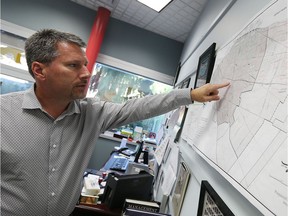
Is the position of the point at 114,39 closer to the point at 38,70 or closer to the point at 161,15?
the point at 161,15

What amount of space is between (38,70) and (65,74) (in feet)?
0.56

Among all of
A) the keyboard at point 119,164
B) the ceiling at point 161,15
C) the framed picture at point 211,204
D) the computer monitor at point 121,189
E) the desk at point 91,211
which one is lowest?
the desk at point 91,211

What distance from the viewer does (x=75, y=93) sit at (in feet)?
3.51

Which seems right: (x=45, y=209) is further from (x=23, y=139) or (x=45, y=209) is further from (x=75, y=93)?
(x=75, y=93)

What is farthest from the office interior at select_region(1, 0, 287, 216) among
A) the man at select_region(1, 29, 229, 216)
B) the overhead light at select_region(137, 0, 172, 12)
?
the man at select_region(1, 29, 229, 216)

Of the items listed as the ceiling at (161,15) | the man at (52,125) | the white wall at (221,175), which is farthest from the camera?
the ceiling at (161,15)

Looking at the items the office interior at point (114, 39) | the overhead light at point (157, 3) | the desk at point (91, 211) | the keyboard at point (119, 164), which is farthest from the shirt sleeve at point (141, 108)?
the overhead light at point (157, 3)

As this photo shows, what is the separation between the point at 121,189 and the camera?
4.75 feet

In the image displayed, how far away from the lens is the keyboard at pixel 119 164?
7.24 ft

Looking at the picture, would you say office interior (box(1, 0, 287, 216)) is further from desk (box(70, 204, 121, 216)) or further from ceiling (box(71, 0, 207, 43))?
desk (box(70, 204, 121, 216))

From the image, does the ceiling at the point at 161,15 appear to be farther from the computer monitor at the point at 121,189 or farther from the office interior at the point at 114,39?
the computer monitor at the point at 121,189

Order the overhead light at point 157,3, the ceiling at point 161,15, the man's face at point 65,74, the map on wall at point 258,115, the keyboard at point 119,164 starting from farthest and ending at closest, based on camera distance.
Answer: the ceiling at point 161,15
the overhead light at point 157,3
the keyboard at point 119,164
the man's face at point 65,74
the map on wall at point 258,115

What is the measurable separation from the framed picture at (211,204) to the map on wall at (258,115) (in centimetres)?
10

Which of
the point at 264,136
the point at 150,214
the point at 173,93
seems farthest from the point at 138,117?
the point at 264,136
